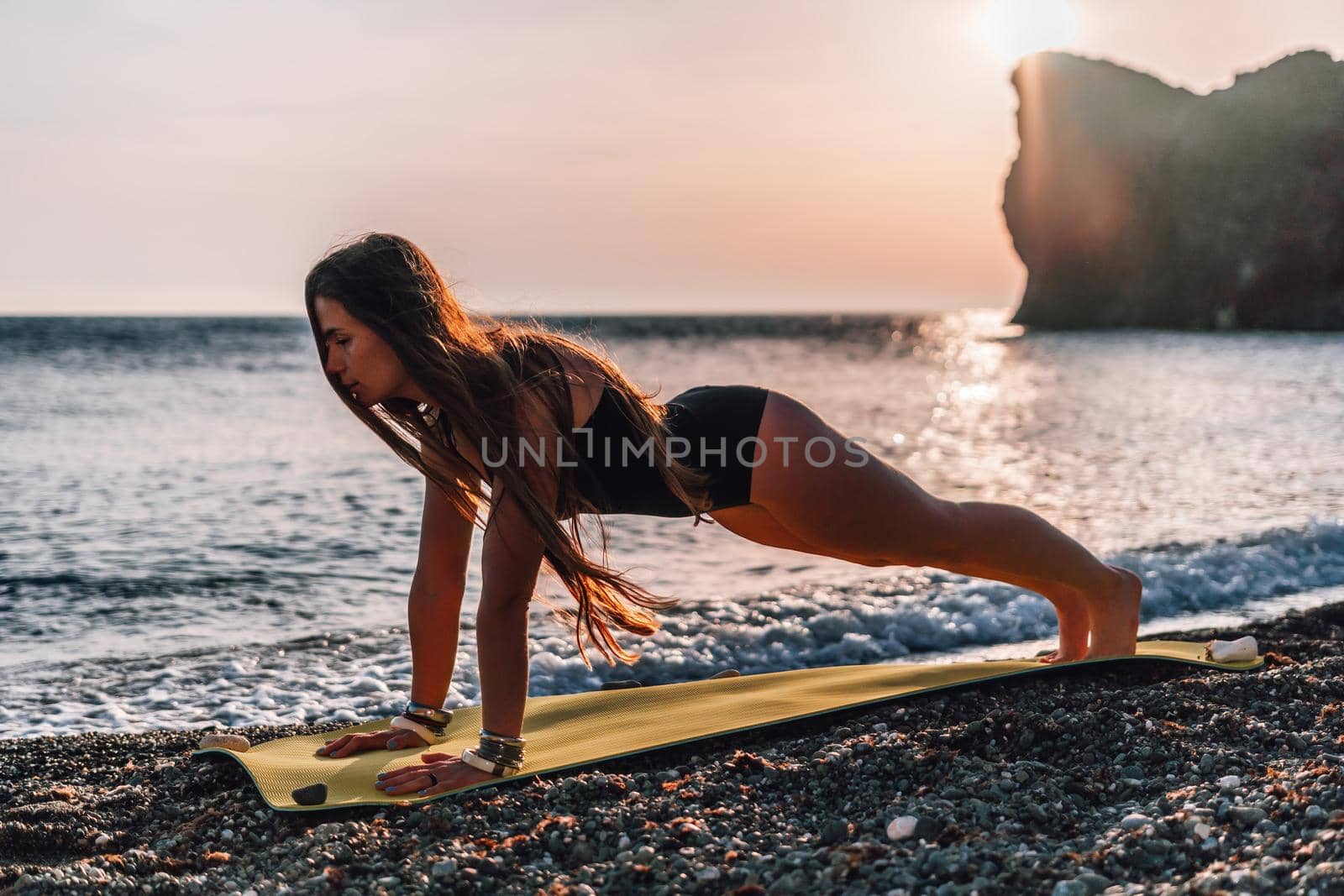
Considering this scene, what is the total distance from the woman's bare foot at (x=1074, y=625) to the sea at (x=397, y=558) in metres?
1.27

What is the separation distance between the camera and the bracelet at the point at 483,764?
2.62 meters

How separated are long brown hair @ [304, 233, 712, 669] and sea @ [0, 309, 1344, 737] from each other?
0.35 meters

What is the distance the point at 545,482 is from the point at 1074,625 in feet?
6.23

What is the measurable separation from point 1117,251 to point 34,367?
57693mm

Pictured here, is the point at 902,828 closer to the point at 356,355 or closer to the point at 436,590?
the point at 436,590

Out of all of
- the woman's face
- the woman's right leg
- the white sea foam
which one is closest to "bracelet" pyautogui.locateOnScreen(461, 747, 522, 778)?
the woman's face

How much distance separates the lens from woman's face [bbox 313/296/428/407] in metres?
2.57

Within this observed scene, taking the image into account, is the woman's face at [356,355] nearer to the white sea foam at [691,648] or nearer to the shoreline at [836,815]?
the shoreline at [836,815]

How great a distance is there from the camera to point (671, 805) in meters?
2.43

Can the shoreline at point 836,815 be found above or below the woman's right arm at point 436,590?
below

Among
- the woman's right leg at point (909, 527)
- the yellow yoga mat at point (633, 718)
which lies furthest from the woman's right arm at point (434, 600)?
the woman's right leg at point (909, 527)

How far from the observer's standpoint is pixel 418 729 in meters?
3.08

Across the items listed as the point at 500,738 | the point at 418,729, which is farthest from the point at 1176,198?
the point at 500,738

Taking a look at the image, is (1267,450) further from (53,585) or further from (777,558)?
(53,585)
